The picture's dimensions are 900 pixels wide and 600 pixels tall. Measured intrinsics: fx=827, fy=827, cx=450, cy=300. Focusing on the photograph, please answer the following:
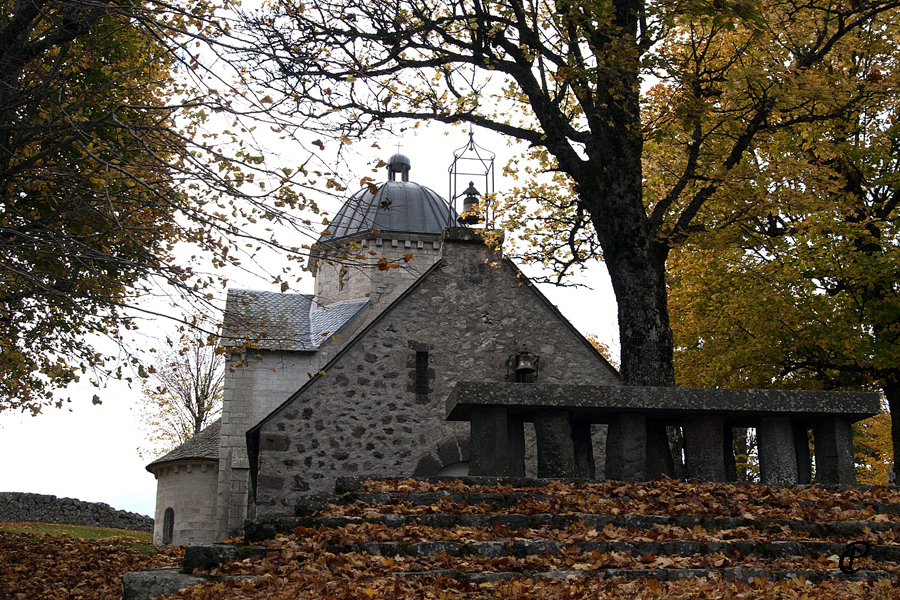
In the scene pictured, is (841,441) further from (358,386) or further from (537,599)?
(358,386)

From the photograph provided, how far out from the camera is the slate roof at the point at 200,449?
2259cm

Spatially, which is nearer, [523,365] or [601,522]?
[601,522]

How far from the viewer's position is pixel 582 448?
800cm

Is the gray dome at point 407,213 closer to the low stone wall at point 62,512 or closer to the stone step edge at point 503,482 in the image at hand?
the low stone wall at point 62,512

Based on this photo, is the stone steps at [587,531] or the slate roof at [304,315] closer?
the stone steps at [587,531]

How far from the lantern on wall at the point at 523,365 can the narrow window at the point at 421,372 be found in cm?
139

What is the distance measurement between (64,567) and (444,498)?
5.85 meters

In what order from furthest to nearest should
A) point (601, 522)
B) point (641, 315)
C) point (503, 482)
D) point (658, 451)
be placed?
point (641, 315) < point (658, 451) < point (503, 482) < point (601, 522)

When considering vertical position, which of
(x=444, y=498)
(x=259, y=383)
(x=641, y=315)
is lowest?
(x=444, y=498)

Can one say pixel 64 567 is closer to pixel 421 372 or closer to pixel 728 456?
pixel 421 372

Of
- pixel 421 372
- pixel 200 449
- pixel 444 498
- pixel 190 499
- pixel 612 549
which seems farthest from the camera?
pixel 200 449

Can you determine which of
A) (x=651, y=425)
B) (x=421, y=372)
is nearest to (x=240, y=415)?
(x=421, y=372)

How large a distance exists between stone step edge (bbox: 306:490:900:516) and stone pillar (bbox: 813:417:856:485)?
1015 mm

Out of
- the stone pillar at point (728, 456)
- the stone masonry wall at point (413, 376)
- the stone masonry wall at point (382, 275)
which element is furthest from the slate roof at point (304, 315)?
the stone pillar at point (728, 456)
